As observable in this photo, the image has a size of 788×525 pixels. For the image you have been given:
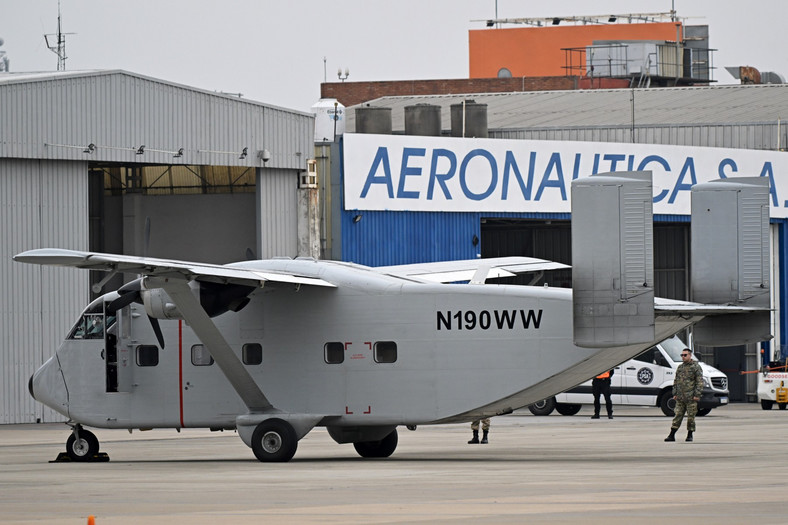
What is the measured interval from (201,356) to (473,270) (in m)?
5.20

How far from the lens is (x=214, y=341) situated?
67.3 feet

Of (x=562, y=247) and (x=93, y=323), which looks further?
(x=562, y=247)

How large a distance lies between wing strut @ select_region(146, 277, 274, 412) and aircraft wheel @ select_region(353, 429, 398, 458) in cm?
220

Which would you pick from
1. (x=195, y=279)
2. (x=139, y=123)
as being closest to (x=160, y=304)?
(x=195, y=279)

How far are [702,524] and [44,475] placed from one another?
1073cm

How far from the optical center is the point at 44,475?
19.1m

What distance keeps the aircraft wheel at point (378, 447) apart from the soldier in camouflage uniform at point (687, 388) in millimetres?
6120

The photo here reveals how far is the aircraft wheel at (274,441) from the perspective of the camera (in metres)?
20.8

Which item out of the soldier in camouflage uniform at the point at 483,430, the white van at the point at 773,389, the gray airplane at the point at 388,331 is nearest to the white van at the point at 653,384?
the white van at the point at 773,389

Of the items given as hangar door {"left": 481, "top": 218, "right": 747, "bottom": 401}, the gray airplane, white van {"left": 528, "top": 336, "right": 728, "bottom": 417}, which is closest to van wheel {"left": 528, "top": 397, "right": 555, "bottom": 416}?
white van {"left": 528, "top": 336, "right": 728, "bottom": 417}

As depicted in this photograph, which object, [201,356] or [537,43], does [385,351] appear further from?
[537,43]

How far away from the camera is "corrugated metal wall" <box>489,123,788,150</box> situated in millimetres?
49344

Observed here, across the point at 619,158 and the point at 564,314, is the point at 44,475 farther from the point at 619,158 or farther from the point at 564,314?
the point at 619,158

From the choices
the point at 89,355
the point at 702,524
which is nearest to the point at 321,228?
the point at 89,355
